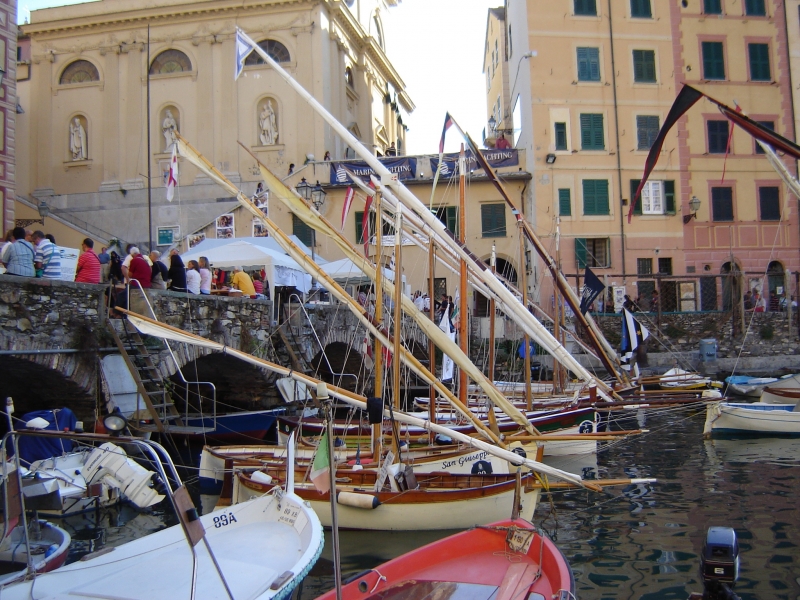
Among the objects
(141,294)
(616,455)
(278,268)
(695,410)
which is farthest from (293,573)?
(695,410)

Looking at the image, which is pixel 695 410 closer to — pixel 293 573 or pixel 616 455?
pixel 616 455

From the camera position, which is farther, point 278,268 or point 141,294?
point 278,268

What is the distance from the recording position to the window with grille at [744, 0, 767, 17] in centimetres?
3312

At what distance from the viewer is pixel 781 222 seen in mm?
32344

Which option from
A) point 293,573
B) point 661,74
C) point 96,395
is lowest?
point 293,573

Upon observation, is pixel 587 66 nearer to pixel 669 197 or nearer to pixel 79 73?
pixel 669 197

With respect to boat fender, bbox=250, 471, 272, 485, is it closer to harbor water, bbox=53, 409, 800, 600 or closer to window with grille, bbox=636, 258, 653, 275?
harbor water, bbox=53, 409, 800, 600

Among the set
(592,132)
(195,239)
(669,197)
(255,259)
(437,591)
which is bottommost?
(437,591)

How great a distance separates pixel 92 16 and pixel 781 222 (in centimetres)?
3193

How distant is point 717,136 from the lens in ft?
108

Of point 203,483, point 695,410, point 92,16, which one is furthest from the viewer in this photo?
point 92,16

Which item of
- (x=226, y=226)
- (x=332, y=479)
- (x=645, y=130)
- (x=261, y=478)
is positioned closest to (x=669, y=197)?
(x=645, y=130)

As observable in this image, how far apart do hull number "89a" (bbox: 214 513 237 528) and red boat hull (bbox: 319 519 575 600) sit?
2.27 m

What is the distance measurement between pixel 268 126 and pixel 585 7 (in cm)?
1477
